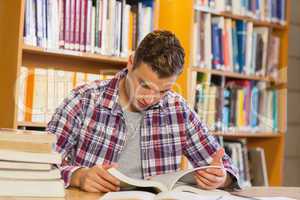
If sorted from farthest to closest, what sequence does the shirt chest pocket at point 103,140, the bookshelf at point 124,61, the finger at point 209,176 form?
the bookshelf at point 124,61 < the shirt chest pocket at point 103,140 < the finger at point 209,176

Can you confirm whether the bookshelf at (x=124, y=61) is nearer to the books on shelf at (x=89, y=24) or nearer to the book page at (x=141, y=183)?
the books on shelf at (x=89, y=24)

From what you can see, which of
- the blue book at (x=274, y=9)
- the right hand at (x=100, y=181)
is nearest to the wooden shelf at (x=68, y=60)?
the right hand at (x=100, y=181)

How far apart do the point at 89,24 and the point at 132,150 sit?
2.44ft

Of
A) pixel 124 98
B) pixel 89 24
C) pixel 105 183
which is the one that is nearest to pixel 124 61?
pixel 89 24

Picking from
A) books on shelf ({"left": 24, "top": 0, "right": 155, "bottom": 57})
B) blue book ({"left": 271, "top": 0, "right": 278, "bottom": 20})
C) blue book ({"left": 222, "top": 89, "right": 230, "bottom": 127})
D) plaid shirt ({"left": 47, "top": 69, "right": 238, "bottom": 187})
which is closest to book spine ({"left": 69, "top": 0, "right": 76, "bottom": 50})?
books on shelf ({"left": 24, "top": 0, "right": 155, "bottom": 57})

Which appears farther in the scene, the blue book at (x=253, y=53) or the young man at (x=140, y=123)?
the blue book at (x=253, y=53)

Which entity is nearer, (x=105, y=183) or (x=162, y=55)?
(x=105, y=183)

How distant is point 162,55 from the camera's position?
1504mm

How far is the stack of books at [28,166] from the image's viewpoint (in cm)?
96

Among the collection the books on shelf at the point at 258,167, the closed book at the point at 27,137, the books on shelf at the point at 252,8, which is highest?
the books on shelf at the point at 252,8

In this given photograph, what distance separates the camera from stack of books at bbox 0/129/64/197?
37.6 inches

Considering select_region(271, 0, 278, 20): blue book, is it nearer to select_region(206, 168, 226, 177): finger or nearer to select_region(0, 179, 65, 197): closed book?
select_region(206, 168, 226, 177): finger

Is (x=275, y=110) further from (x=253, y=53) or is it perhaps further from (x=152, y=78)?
(x=152, y=78)

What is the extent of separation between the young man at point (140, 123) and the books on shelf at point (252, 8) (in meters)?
0.99
